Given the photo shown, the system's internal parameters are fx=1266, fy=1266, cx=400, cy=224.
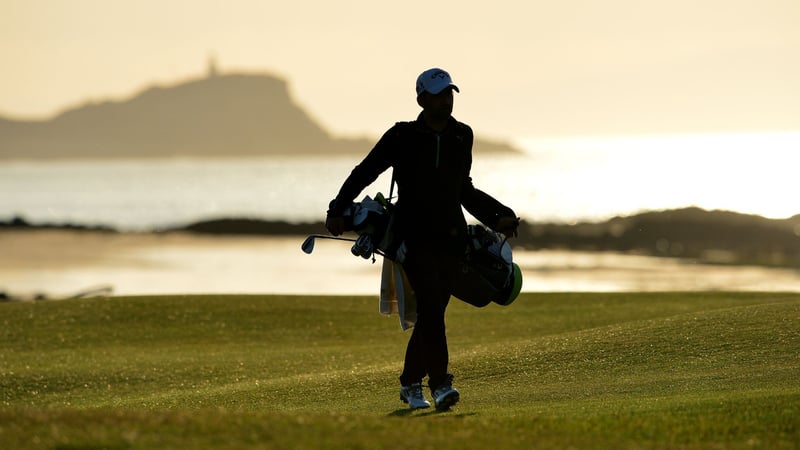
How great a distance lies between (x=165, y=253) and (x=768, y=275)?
A: 94.4 feet

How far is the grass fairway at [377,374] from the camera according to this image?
28.3 feet

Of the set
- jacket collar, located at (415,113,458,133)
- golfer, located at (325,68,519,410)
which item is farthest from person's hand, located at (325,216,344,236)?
jacket collar, located at (415,113,458,133)

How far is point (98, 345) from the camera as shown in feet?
73.8

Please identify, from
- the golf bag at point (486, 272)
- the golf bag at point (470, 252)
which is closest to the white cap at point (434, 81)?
the golf bag at point (470, 252)

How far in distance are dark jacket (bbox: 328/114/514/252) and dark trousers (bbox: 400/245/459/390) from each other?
136mm

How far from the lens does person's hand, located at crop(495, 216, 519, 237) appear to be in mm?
11062

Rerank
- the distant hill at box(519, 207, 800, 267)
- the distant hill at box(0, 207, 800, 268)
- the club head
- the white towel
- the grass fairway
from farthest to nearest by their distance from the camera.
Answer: the distant hill at box(519, 207, 800, 267) → the distant hill at box(0, 207, 800, 268) → the white towel → the club head → the grass fairway

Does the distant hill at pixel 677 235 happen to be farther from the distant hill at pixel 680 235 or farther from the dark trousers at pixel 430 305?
the dark trousers at pixel 430 305

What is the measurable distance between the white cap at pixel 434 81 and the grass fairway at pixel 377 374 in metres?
2.66

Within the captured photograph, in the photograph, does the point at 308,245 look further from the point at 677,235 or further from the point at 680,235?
the point at 680,235

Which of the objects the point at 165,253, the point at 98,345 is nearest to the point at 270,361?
the point at 98,345

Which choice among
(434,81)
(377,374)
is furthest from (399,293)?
(377,374)

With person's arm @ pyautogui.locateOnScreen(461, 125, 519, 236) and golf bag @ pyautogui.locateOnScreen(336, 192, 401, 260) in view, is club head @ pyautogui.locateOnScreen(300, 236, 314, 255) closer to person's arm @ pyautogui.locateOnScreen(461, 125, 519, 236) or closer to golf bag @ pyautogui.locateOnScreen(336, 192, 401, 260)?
golf bag @ pyautogui.locateOnScreen(336, 192, 401, 260)

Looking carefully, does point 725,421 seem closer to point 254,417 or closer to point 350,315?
point 254,417
